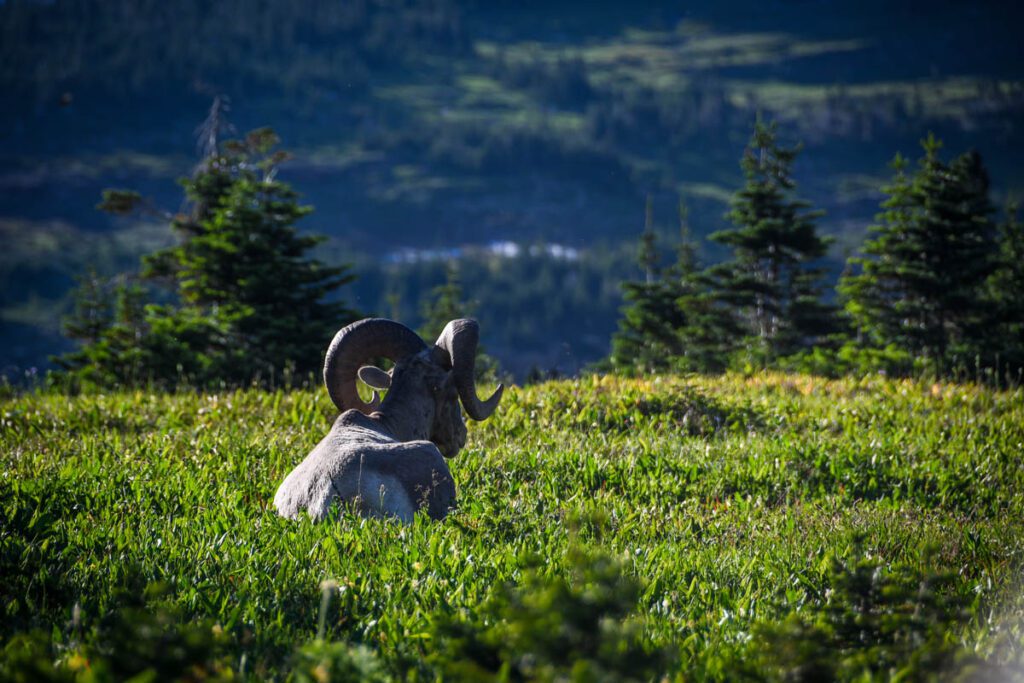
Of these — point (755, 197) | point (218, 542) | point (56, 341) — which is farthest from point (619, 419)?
point (56, 341)

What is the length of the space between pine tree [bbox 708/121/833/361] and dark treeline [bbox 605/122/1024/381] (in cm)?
5

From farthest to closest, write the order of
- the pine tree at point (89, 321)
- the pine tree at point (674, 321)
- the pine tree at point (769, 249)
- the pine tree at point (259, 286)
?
the pine tree at point (89, 321)
the pine tree at point (674, 321)
the pine tree at point (769, 249)
the pine tree at point (259, 286)

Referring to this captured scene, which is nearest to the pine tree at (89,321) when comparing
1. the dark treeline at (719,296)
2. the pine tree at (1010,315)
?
the dark treeline at (719,296)

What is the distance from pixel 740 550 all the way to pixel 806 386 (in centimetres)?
823

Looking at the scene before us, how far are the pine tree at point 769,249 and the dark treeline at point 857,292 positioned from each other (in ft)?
0.17

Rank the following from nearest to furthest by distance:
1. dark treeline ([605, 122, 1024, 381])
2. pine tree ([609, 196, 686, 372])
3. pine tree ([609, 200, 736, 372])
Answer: dark treeline ([605, 122, 1024, 381]) → pine tree ([609, 200, 736, 372]) → pine tree ([609, 196, 686, 372])

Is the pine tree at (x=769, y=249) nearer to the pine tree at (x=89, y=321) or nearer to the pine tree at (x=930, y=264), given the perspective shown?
the pine tree at (x=930, y=264)

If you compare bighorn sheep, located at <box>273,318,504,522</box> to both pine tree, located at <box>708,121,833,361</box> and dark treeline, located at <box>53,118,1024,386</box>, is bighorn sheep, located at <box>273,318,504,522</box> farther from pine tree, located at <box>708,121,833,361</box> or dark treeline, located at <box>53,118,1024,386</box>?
pine tree, located at <box>708,121,833,361</box>

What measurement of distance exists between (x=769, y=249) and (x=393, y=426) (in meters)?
27.8

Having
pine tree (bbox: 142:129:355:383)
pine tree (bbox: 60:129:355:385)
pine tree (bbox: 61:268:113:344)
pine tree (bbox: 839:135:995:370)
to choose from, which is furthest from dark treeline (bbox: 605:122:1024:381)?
pine tree (bbox: 61:268:113:344)

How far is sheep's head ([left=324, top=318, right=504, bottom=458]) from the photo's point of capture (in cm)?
850

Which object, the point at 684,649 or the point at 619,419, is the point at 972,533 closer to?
the point at 684,649

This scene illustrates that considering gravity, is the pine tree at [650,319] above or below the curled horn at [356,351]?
below

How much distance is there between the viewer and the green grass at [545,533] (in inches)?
167
